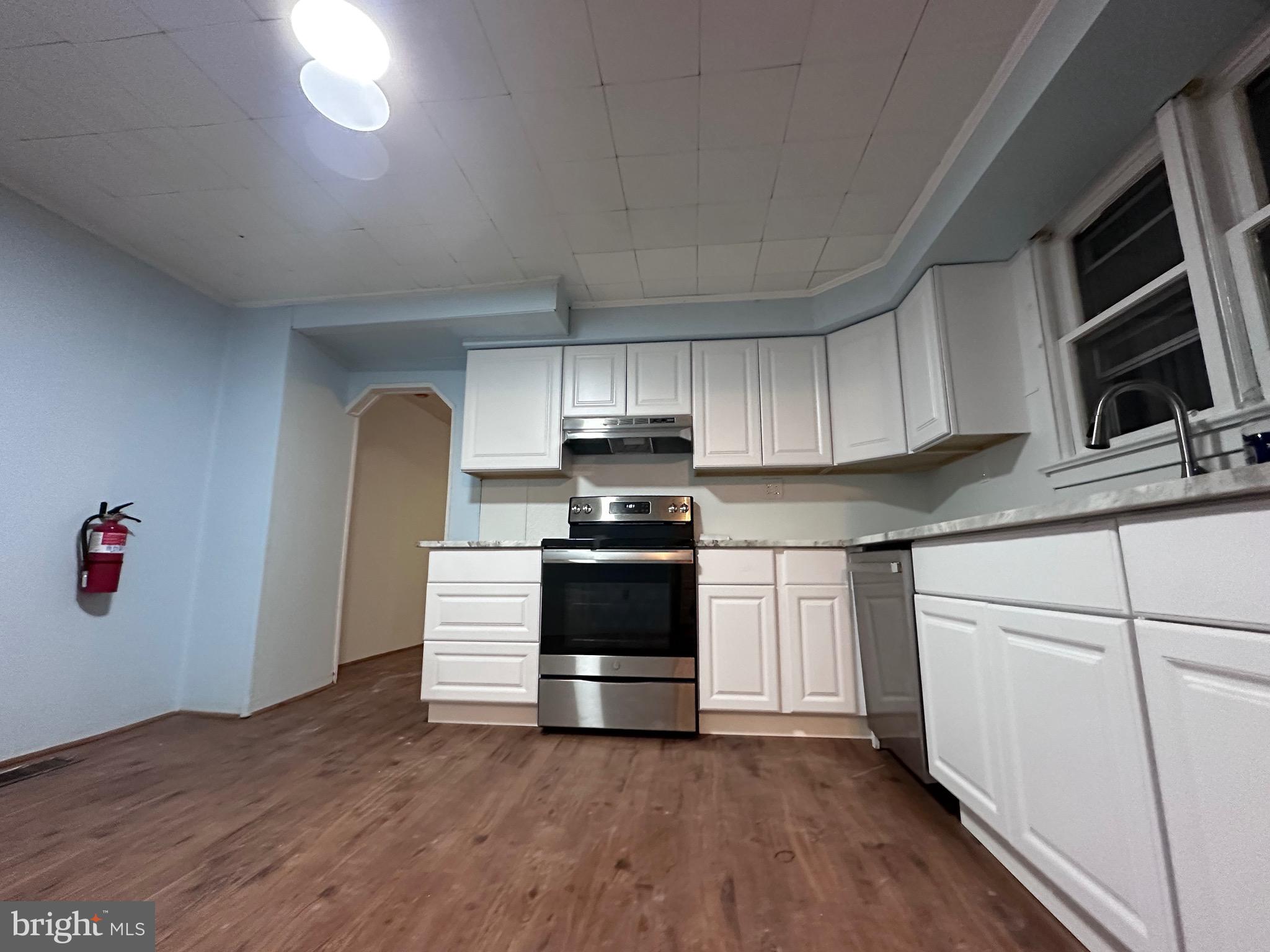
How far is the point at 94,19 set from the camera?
1.46m

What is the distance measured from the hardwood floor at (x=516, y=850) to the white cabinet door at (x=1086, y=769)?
0.74ft

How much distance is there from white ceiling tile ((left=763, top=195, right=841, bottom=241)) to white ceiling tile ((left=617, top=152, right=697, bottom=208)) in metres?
0.39

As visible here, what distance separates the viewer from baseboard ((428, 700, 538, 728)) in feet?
8.26

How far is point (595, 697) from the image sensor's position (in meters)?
2.38

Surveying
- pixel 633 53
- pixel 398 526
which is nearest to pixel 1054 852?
pixel 633 53

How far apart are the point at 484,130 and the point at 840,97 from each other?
124 cm

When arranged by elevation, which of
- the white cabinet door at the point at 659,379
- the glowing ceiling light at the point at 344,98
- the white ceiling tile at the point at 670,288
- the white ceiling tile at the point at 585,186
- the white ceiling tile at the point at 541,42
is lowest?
the white cabinet door at the point at 659,379

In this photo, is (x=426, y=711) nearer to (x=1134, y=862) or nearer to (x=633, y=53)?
(x=1134, y=862)

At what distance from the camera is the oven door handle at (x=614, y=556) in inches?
96.1

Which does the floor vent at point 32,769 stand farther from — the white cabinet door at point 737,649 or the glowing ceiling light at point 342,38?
the glowing ceiling light at point 342,38

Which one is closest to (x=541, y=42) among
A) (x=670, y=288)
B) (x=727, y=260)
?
(x=727, y=260)

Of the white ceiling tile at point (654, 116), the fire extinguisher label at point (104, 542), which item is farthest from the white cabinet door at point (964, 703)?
the fire extinguisher label at point (104, 542)

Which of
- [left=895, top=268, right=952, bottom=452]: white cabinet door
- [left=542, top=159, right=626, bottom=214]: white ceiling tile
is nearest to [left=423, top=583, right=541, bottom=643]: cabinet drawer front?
[left=542, top=159, right=626, bottom=214]: white ceiling tile

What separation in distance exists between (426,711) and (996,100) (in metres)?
3.54
